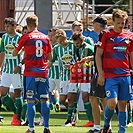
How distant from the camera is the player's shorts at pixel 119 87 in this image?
12578 mm

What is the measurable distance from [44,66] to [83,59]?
1.37 metres

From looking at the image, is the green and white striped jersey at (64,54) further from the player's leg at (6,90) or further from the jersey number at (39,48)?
the jersey number at (39,48)

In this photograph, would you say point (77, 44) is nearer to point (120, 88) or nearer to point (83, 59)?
point (83, 59)

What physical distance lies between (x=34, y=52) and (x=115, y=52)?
1.75 metres

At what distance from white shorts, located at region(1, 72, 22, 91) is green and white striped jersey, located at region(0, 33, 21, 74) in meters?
0.10

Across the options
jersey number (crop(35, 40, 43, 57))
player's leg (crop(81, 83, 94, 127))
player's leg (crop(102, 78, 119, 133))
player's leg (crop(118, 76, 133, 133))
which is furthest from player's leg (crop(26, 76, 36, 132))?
player's leg (crop(81, 83, 94, 127))

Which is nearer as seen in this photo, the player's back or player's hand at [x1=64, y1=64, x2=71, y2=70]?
the player's back

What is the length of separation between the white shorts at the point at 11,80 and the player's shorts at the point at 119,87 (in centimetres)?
448

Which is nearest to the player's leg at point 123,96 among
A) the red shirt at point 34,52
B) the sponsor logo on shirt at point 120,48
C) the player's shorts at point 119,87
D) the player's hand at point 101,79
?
the player's shorts at point 119,87

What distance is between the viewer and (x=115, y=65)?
1266 cm

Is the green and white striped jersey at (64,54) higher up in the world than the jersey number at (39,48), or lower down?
lower down

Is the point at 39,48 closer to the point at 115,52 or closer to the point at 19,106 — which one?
the point at 115,52

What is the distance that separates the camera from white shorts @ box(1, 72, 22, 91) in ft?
55.3

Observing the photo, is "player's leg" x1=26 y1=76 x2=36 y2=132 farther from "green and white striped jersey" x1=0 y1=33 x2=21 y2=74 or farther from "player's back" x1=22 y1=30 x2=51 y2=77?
"green and white striped jersey" x1=0 y1=33 x2=21 y2=74
